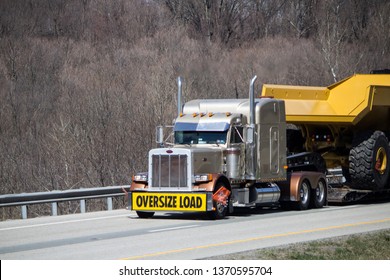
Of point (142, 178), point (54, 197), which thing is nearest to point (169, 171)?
point (142, 178)

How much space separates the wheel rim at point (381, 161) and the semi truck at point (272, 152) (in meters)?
0.03

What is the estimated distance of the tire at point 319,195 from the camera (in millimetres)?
25078

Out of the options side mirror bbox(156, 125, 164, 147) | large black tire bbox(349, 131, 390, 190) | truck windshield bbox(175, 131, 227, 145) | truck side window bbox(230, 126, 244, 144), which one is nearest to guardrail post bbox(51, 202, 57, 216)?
side mirror bbox(156, 125, 164, 147)

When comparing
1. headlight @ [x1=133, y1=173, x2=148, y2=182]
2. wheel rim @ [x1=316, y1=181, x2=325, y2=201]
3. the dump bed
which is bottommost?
wheel rim @ [x1=316, y1=181, x2=325, y2=201]

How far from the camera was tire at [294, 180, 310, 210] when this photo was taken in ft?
80.1

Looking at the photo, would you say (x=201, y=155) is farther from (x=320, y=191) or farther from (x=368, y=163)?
(x=368, y=163)

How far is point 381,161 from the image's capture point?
26.3 meters

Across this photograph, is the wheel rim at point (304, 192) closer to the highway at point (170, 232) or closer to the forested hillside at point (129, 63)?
the highway at point (170, 232)

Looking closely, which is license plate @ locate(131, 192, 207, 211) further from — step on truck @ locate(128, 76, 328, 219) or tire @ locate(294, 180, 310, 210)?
tire @ locate(294, 180, 310, 210)

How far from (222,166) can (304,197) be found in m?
3.44

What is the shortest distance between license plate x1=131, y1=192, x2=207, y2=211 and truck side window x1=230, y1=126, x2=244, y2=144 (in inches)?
82.8

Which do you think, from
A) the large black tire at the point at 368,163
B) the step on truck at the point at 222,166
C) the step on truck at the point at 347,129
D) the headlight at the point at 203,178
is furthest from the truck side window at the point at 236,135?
the large black tire at the point at 368,163

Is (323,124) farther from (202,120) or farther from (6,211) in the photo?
(6,211)

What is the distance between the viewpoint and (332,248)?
52.7 ft
